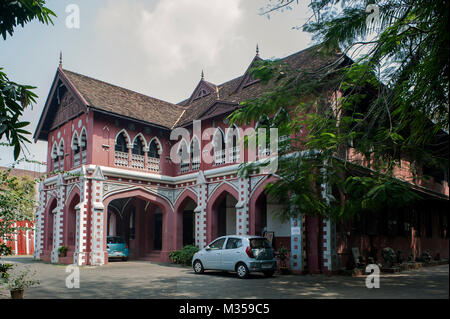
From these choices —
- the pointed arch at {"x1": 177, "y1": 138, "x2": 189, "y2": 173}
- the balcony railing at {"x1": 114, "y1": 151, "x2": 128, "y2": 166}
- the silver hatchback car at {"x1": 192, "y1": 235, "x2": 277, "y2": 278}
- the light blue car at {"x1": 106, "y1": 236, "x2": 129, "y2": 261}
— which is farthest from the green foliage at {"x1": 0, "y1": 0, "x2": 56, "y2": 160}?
the light blue car at {"x1": 106, "y1": 236, "x2": 129, "y2": 261}

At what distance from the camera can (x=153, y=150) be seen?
22.6 metres

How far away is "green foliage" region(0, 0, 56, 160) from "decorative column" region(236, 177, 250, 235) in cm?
1147

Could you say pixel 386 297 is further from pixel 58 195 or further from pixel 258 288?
pixel 58 195

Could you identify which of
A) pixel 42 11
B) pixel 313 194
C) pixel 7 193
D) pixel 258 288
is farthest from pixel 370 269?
pixel 42 11

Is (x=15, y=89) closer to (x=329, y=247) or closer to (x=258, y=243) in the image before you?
(x=258, y=243)

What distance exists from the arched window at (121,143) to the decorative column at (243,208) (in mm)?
6954

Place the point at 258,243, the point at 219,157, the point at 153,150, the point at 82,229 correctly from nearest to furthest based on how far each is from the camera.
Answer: the point at 258,243
the point at 82,229
the point at 219,157
the point at 153,150

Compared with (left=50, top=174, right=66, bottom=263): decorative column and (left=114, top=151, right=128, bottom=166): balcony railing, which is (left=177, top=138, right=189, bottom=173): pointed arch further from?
(left=50, top=174, right=66, bottom=263): decorative column

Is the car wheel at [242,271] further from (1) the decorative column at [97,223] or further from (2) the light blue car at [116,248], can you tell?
(2) the light blue car at [116,248]

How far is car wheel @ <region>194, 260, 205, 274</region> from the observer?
15705 millimetres

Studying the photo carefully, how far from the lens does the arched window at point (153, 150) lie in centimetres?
2236

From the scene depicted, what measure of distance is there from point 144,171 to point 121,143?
1.94 m

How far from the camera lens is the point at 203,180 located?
20.4m

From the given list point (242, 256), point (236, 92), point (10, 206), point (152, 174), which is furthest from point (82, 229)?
point (10, 206)
